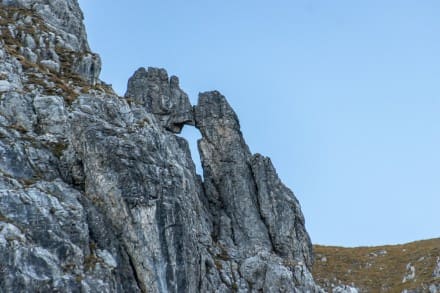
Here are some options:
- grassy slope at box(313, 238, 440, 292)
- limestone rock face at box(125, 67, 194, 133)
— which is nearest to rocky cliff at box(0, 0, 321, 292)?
limestone rock face at box(125, 67, 194, 133)

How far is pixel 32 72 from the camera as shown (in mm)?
78188

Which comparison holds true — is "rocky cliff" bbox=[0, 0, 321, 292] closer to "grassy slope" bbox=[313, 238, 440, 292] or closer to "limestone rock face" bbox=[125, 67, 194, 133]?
"limestone rock face" bbox=[125, 67, 194, 133]

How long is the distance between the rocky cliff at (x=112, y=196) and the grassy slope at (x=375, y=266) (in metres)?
30.8

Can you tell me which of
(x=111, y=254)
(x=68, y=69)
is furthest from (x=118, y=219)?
(x=68, y=69)

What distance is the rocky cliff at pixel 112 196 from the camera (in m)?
52.5

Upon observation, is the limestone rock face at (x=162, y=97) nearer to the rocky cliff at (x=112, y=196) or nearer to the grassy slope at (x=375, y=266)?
the rocky cliff at (x=112, y=196)

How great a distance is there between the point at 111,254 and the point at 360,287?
254 feet

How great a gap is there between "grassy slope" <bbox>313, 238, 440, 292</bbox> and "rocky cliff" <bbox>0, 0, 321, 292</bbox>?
30.8 metres

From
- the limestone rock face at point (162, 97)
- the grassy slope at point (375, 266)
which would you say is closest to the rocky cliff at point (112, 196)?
the limestone rock face at point (162, 97)

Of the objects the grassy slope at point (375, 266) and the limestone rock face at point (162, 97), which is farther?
the grassy slope at point (375, 266)

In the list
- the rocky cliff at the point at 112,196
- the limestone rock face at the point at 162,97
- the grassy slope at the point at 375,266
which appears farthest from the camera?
the grassy slope at the point at 375,266

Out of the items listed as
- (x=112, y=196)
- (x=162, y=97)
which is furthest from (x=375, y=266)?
(x=112, y=196)

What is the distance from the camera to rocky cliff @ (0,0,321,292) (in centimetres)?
5253

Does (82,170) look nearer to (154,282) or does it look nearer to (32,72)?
(154,282)
